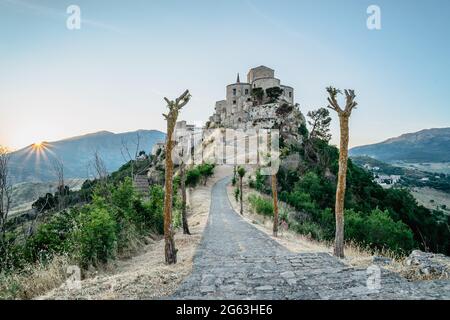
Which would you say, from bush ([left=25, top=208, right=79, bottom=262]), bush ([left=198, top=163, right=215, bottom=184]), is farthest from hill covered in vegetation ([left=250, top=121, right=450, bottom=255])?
bush ([left=25, top=208, right=79, bottom=262])

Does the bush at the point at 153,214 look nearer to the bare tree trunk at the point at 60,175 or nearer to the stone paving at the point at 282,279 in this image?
the stone paving at the point at 282,279

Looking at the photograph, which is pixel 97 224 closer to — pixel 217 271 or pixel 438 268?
pixel 217 271

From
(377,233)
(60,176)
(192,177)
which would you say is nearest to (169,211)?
(60,176)

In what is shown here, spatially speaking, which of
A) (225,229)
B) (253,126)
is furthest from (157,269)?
(253,126)

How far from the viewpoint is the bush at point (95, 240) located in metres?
8.44

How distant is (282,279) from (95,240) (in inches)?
206

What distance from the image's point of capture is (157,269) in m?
7.94

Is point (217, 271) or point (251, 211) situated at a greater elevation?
point (217, 271)

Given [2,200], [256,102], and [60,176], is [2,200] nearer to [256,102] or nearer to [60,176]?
[60,176]

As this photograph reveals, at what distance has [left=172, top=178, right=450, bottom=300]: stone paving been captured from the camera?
6000 mm

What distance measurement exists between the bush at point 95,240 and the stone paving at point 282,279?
266cm

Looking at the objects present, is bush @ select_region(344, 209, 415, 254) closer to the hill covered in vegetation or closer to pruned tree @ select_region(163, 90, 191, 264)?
the hill covered in vegetation
